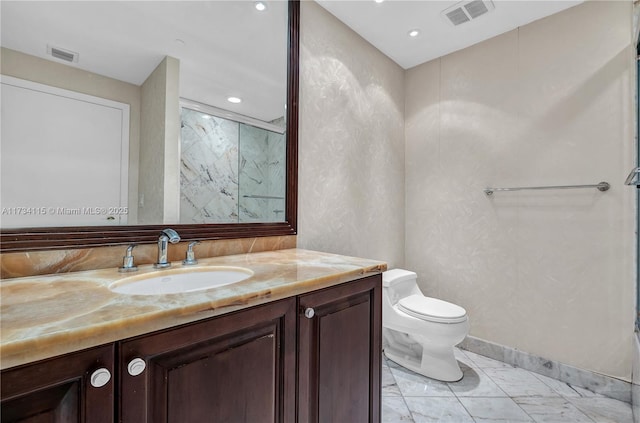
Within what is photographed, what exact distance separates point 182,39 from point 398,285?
6.33 feet

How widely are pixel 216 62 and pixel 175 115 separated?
356mm

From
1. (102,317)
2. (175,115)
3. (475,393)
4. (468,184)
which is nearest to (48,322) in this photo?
(102,317)

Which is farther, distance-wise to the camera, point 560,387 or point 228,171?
point 560,387

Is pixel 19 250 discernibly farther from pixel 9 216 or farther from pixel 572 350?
pixel 572 350

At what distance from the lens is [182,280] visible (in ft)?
3.58

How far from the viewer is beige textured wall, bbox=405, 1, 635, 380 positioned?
170cm

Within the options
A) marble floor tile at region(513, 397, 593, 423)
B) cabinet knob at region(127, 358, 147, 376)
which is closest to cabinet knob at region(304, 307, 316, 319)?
cabinet knob at region(127, 358, 147, 376)

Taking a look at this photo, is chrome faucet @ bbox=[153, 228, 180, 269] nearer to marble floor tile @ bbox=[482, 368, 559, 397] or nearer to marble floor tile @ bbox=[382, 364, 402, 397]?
marble floor tile @ bbox=[382, 364, 402, 397]

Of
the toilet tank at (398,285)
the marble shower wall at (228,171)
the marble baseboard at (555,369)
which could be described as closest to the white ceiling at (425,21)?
the marble shower wall at (228,171)

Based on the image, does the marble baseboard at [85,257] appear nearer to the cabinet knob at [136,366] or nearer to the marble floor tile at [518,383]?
the cabinet knob at [136,366]

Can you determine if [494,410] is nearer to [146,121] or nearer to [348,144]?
[348,144]

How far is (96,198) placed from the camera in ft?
3.43

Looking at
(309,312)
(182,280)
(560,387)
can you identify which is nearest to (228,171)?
(182,280)

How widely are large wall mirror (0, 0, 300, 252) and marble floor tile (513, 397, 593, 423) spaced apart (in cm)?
162
